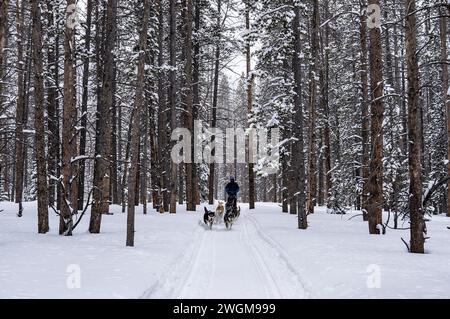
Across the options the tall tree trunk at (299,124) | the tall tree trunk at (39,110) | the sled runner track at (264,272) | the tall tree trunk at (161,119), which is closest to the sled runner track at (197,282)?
the sled runner track at (264,272)

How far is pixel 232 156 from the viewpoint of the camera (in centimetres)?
5791

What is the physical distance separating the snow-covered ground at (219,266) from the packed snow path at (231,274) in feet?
0.07

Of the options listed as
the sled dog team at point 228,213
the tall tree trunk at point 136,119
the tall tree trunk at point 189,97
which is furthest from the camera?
the tall tree trunk at point 189,97

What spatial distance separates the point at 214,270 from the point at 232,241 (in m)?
4.79

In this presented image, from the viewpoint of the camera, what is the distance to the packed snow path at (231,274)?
272 inches

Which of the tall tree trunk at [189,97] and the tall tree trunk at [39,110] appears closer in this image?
the tall tree trunk at [39,110]

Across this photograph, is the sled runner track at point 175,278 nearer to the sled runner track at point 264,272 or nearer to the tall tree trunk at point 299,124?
the sled runner track at point 264,272

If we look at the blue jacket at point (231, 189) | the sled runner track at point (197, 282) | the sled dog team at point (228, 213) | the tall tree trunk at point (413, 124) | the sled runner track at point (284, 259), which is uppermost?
the tall tree trunk at point (413, 124)

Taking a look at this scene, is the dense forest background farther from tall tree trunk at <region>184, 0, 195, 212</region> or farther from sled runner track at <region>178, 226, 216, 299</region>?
sled runner track at <region>178, 226, 216, 299</region>

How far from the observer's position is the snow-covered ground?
21.5 feet

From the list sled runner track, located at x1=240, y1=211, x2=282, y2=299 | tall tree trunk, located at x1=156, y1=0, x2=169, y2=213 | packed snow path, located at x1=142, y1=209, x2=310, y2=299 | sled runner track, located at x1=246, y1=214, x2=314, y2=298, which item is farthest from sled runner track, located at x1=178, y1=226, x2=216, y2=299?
tall tree trunk, located at x1=156, y1=0, x2=169, y2=213
